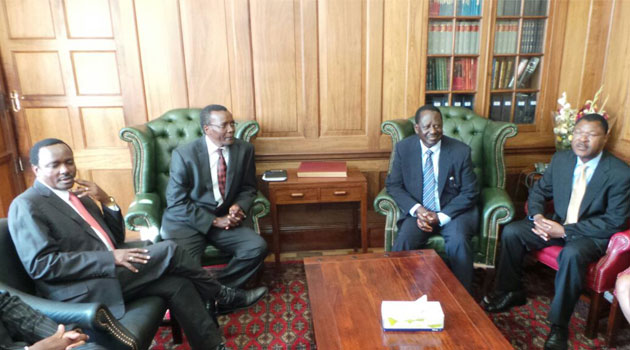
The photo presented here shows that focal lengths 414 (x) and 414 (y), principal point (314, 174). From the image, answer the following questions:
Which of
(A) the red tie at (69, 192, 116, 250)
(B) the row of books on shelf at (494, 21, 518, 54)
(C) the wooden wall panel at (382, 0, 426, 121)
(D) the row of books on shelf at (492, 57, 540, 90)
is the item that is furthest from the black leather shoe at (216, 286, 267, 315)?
(B) the row of books on shelf at (494, 21, 518, 54)

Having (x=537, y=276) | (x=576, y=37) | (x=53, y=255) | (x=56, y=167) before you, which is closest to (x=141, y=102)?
(x=56, y=167)

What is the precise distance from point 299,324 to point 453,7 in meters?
2.52

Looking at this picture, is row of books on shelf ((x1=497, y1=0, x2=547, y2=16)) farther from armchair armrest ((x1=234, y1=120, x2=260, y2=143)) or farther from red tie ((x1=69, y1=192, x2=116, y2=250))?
red tie ((x1=69, y1=192, x2=116, y2=250))

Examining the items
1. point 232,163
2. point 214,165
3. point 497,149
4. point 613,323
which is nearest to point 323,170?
point 232,163

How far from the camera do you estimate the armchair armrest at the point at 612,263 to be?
2047 millimetres

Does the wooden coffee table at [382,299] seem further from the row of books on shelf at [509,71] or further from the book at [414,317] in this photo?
the row of books on shelf at [509,71]

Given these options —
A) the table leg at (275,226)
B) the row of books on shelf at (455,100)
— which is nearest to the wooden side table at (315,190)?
the table leg at (275,226)

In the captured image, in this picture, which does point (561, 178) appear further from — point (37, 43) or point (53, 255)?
point (37, 43)

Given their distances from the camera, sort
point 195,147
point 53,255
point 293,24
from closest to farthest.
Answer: point 53,255 → point 195,147 → point 293,24

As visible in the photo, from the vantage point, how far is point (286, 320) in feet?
7.91

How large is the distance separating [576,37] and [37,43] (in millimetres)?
4076

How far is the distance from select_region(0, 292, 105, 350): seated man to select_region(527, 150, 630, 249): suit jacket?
7.79 feet

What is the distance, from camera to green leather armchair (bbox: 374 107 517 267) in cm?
253

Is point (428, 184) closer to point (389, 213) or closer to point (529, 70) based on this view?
point (389, 213)
